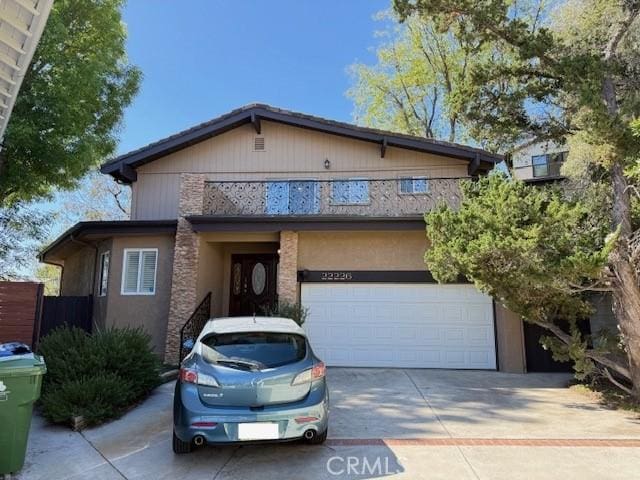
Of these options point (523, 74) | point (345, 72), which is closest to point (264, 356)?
point (523, 74)

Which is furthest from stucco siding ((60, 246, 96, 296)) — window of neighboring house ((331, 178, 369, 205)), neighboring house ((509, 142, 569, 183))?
neighboring house ((509, 142, 569, 183))

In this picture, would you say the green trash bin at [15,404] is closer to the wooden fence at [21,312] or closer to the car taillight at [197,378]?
the car taillight at [197,378]

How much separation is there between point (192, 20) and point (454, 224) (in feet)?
35.9

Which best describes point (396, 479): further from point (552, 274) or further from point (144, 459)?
point (552, 274)

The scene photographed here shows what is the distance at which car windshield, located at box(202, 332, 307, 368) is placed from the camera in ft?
16.2

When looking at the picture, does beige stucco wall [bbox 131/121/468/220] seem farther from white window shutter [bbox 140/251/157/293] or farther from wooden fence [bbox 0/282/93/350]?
wooden fence [bbox 0/282/93/350]

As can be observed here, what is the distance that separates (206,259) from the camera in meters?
12.2

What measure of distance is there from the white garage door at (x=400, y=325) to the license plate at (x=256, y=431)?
660 cm

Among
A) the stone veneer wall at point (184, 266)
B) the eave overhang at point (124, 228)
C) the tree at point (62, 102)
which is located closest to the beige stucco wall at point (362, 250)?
the stone veneer wall at point (184, 266)

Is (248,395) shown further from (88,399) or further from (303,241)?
(303,241)

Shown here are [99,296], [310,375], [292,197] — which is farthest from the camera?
[292,197]

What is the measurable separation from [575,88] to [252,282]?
971 cm

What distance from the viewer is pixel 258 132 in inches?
546

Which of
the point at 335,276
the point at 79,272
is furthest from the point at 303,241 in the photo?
the point at 79,272
